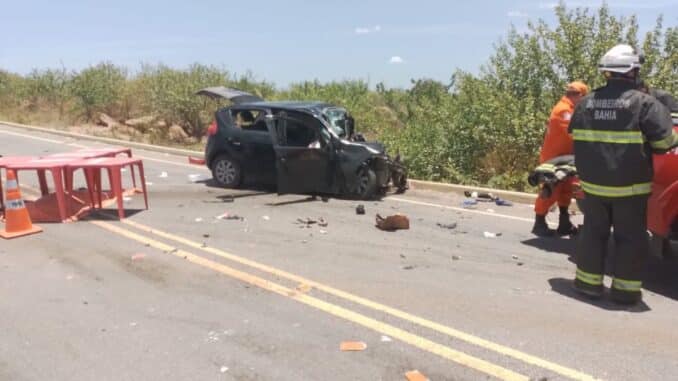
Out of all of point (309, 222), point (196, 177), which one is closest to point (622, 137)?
point (309, 222)

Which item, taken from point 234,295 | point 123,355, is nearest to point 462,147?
point 234,295

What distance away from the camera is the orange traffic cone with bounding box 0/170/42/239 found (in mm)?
7220

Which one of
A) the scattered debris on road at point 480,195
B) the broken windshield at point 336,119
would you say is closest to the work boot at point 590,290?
the scattered debris on road at point 480,195

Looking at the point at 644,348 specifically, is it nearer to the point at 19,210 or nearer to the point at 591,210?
the point at 591,210

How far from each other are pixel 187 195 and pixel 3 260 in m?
4.07

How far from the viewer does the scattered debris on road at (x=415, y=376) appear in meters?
3.59

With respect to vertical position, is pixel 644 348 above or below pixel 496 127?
below

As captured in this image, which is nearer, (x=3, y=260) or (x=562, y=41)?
(x=3, y=260)

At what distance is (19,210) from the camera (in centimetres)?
734

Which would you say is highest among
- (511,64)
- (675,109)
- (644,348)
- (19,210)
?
(511,64)

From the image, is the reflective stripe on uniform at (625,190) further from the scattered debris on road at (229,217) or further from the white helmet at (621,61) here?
the scattered debris on road at (229,217)

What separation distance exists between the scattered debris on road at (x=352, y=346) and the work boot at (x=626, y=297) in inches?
89.0

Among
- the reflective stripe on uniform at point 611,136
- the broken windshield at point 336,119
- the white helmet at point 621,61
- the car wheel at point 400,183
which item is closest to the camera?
the reflective stripe on uniform at point 611,136

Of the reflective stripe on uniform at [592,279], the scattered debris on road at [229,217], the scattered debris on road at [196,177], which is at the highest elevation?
the scattered debris on road at [196,177]
